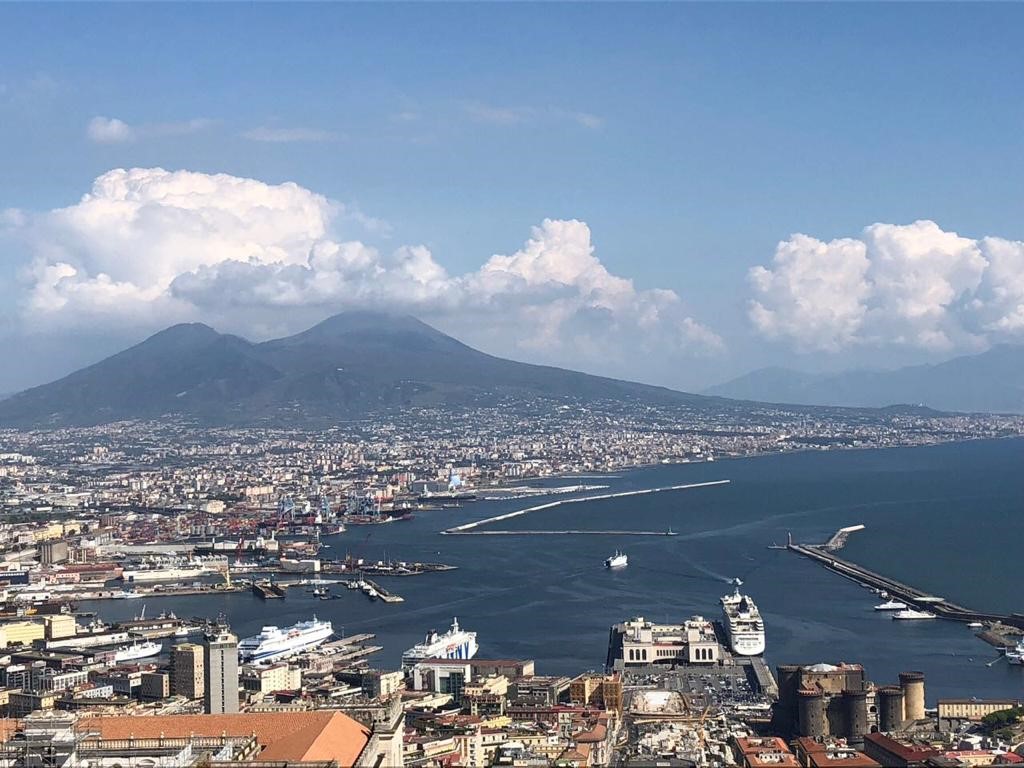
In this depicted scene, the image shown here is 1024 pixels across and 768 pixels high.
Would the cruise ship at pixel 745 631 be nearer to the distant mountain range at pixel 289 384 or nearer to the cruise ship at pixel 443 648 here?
the cruise ship at pixel 443 648

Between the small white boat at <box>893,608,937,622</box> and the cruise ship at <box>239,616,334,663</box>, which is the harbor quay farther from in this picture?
the small white boat at <box>893,608,937,622</box>

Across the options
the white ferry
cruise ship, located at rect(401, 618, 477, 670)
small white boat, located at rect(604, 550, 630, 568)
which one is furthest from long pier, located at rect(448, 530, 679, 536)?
the white ferry

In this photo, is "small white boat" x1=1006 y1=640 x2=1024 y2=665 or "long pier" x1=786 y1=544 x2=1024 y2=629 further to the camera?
"long pier" x1=786 y1=544 x2=1024 y2=629

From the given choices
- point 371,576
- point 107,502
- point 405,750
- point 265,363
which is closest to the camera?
point 405,750

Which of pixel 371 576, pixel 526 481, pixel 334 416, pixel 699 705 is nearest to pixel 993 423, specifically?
pixel 334 416

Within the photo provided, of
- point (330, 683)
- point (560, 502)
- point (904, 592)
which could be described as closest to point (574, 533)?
point (560, 502)

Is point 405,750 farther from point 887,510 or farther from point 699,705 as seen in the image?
point 887,510
